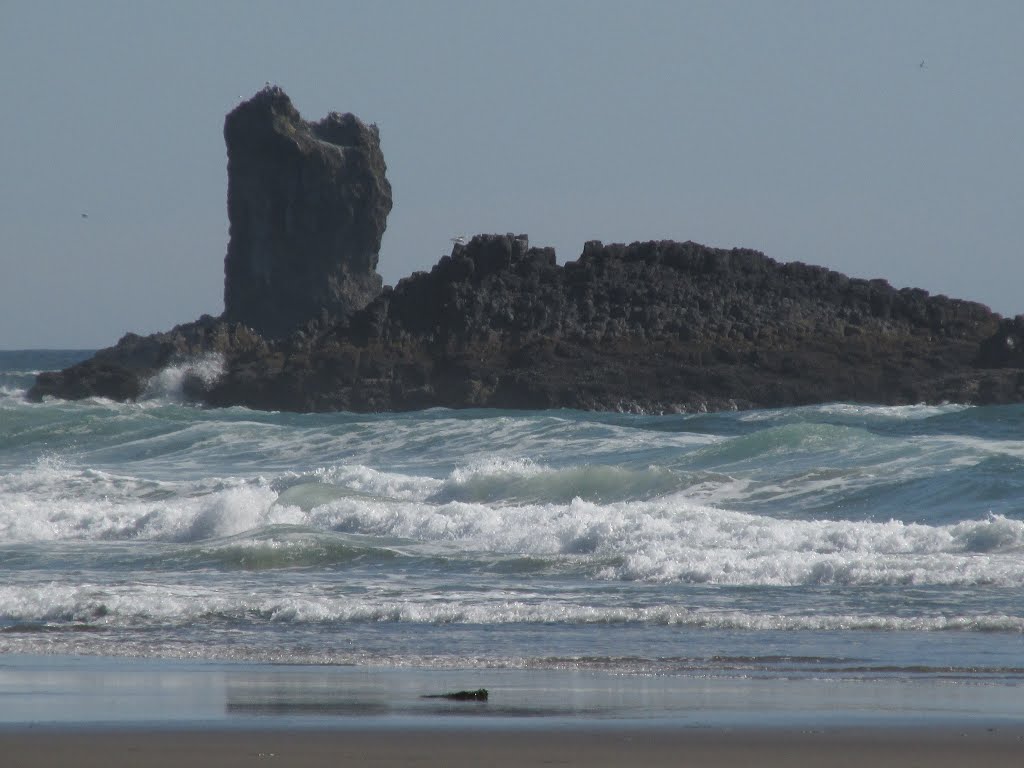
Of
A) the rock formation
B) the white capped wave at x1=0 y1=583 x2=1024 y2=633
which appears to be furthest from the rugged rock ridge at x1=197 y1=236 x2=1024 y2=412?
the white capped wave at x1=0 y1=583 x2=1024 y2=633

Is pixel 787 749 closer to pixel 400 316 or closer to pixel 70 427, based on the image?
pixel 70 427

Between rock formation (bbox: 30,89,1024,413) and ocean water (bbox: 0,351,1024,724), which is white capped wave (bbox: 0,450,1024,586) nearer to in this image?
ocean water (bbox: 0,351,1024,724)

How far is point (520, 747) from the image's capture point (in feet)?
20.9

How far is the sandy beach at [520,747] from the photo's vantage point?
19.9 feet

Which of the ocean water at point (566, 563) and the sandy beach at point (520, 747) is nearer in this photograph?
the sandy beach at point (520, 747)

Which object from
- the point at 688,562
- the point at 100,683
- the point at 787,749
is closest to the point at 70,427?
the point at 688,562

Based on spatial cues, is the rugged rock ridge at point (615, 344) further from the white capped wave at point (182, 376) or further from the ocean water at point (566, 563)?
the ocean water at point (566, 563)

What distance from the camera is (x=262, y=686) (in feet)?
26.9

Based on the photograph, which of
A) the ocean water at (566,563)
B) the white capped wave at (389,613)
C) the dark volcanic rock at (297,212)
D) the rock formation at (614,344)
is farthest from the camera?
the dark volcanic rock at (297,212)

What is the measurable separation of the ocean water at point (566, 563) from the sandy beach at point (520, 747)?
180 centimetres

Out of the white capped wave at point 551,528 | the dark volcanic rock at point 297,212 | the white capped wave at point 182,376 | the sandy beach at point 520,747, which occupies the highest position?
the dark volcanic rock at point 297,212

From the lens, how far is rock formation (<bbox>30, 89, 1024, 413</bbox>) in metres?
39.4

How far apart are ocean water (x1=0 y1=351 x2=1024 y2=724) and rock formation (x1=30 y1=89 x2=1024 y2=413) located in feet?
45.0

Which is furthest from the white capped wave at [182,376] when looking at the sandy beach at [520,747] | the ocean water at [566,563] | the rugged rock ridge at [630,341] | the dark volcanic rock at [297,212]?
the sandy beach at [520,747]
